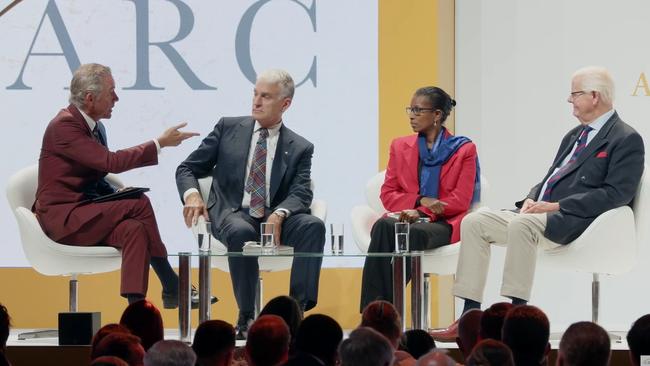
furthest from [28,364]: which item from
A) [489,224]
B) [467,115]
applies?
[467,115]

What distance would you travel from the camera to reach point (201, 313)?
5.26m

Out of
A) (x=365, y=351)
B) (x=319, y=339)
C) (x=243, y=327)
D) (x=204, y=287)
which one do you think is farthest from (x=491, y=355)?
(x=243, y=327)

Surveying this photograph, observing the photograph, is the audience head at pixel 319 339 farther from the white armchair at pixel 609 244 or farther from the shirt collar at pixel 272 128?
the shirt collar at pixel 272 128

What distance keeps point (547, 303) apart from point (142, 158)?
294cm

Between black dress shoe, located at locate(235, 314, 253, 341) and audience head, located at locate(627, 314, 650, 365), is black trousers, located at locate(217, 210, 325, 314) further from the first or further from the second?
audience head, located at locate(627, 314, 650, 365)

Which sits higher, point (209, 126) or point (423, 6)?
point (423, 6)

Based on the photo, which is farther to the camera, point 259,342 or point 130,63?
point 130,63

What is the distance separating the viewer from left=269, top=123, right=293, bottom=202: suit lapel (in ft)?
20.7

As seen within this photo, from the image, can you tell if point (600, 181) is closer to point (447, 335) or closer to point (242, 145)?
point (447, 335)

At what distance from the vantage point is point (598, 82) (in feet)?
19.5

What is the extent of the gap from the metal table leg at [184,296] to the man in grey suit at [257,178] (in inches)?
21.8

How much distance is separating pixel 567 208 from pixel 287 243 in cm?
145

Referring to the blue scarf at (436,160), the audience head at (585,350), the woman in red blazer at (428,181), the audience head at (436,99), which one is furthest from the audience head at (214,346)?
the audience head at (436,99)

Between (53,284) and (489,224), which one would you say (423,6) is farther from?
(53,284)
